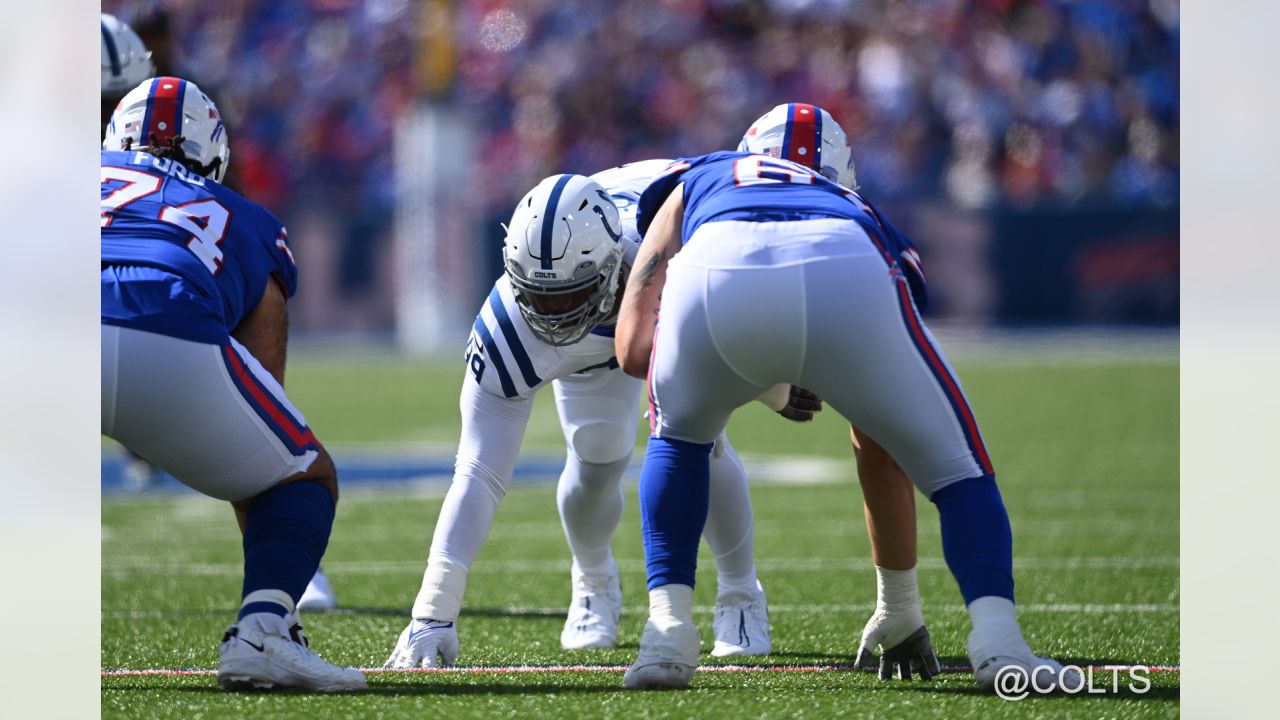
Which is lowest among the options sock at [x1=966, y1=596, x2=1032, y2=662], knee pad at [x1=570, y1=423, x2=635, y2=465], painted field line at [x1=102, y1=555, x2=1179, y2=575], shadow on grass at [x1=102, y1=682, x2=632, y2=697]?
painted field line at [x1=102, y1=555, x2=1179, y2=575]

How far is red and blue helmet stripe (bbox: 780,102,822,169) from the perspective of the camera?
137 inches

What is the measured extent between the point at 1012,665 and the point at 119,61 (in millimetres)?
3118

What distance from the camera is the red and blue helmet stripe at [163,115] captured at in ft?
10.9

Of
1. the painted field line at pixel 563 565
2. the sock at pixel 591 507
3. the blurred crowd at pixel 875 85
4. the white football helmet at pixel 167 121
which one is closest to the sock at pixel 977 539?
the sock at pixel 591 507

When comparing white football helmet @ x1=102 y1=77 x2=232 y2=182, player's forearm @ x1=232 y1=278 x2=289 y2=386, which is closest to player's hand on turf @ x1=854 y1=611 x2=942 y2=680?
player's forearm @ x1=232 y1=278 x2=289 y2=386

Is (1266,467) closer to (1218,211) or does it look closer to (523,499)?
(1218,211)

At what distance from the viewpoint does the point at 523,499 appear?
7.15 metres

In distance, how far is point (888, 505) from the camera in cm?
325

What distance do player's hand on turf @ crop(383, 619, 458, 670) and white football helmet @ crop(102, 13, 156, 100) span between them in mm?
2028

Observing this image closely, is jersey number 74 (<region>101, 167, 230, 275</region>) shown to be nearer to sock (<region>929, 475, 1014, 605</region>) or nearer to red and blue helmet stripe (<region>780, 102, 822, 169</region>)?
red and blue helmet stripe (<region>780, 102, 822, 169</region>)

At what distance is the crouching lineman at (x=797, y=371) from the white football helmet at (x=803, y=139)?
47 cm

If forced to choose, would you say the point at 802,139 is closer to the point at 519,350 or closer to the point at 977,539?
the point at 519,350
